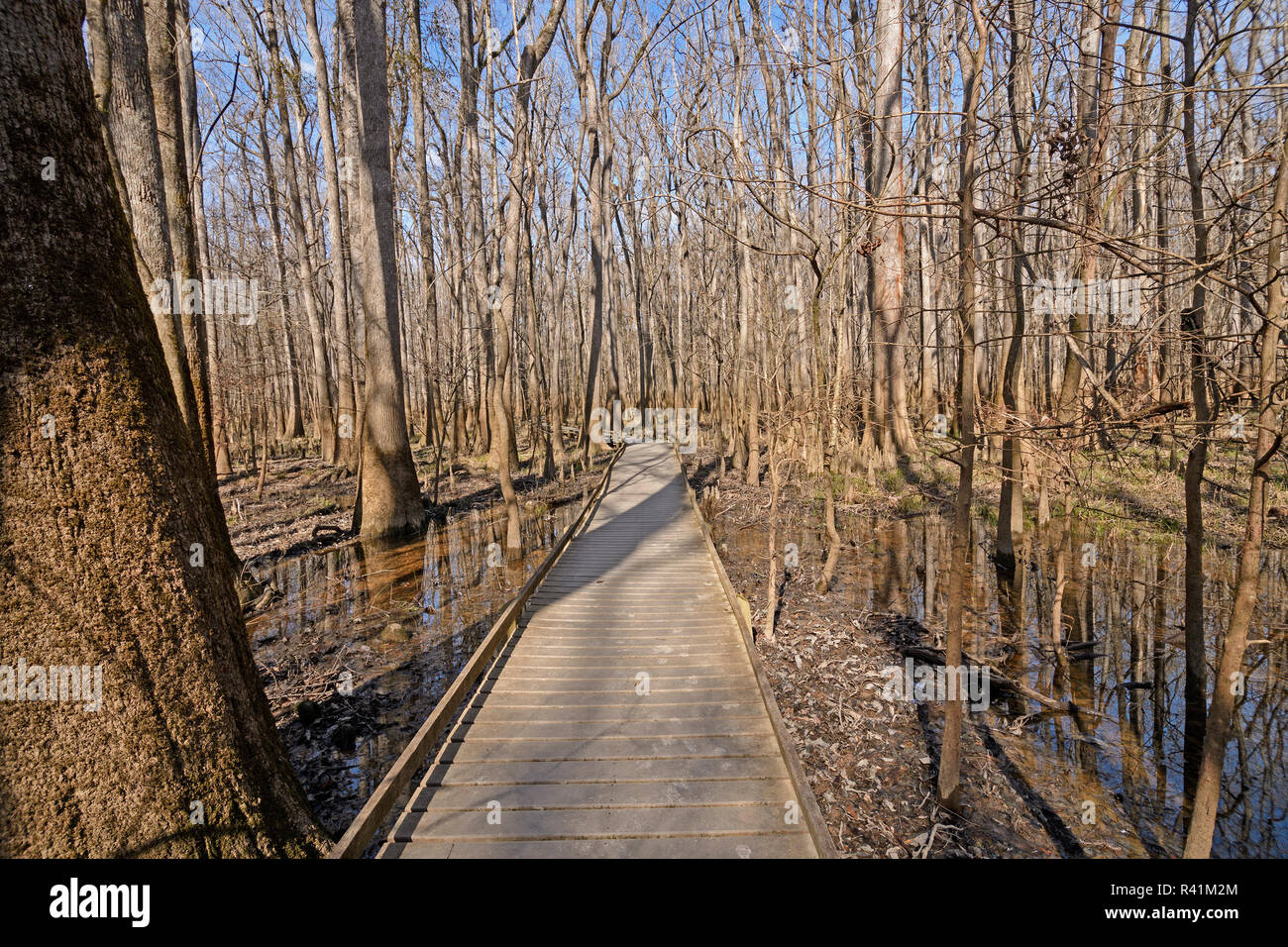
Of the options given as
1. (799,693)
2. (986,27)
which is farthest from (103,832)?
(986,27)

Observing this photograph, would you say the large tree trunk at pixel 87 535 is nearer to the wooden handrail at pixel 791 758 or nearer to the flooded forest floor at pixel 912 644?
the flooded forest floor at pixel 912 644

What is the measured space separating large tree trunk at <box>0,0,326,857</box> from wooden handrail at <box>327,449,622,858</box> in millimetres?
403

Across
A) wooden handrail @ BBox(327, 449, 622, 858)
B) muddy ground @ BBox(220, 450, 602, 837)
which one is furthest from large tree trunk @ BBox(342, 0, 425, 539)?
wooden handrail @ BBox(327, 449, 622, 858)

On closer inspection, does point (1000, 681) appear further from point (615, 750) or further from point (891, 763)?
point (615, 750)

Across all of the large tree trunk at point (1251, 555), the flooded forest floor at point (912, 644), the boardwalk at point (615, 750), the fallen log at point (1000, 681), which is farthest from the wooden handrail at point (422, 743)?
the fallen log at point (1000, 681)

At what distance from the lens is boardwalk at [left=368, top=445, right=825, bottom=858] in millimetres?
3441

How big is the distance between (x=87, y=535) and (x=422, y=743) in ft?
7.10

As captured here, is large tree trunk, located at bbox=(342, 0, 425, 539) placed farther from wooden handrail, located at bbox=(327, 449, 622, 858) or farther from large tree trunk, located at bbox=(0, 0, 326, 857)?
large tree trunk, located at bbox=(0, 0, 326, 857)

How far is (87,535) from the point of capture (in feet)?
8.21

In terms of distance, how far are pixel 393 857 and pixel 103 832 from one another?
1296 mm

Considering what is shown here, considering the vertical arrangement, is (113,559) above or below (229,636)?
above
